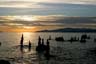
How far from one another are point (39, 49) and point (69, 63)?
83.4ft

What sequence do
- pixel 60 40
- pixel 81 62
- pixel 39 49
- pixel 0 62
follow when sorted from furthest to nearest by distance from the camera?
pixel 60 40, pixel 39 49, pixel 81 62, pixel 0 62

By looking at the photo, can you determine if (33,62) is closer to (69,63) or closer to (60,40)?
(69,63)

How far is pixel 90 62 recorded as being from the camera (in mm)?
56438

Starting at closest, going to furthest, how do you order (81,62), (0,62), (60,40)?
(0,62) < (81,62) < (60,40)

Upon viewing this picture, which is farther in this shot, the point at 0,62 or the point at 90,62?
the point at 90,62

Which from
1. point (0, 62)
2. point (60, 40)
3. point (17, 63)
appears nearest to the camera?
point (0, 62)

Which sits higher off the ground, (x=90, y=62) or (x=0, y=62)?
(x=0, y=62)

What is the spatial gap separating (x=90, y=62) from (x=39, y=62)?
9657 millimetres

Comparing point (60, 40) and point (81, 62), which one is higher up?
point (81, 62)

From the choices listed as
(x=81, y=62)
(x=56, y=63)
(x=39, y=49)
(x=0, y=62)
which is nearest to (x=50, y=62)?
(x=56, y=63)

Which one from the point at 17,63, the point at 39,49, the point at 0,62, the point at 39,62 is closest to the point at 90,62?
the point at 39,62

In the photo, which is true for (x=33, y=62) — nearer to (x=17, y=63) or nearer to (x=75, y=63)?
(x=17, y=63)

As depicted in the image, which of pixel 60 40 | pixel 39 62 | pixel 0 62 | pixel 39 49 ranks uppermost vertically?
pixel 0 62

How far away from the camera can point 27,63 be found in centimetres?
5409
